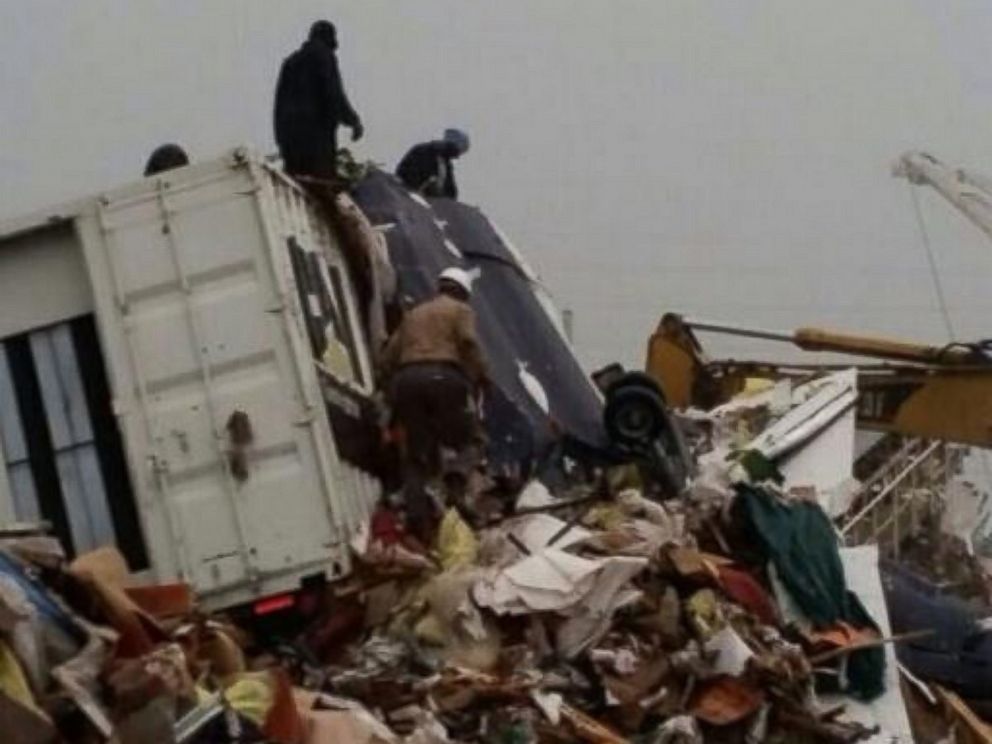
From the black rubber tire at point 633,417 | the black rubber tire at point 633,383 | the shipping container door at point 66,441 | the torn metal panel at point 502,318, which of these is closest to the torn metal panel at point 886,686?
the black rubber tire at point 633,417

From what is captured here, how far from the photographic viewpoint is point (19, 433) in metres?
10.1

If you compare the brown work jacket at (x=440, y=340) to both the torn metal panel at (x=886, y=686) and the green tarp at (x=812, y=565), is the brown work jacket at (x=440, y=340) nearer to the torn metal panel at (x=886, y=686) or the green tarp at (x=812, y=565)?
the green tarp at (x=812, y=565)

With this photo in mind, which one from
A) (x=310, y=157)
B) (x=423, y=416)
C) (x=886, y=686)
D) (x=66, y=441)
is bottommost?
(x=886, y=686)

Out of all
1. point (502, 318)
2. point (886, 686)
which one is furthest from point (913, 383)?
point (886, 686)

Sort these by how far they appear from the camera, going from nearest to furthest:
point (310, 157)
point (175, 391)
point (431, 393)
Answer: point (175, 391) → point (431, 393) → point (310, 157)

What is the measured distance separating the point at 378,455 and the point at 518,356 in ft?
7.79

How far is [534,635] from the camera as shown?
32.6 feet

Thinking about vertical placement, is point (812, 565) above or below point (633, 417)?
below

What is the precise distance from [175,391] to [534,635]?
1.68 metres

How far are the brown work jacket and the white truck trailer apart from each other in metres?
0.72

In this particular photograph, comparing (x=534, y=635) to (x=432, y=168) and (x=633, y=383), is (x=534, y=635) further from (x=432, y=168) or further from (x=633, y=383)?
(x=432, y=168)

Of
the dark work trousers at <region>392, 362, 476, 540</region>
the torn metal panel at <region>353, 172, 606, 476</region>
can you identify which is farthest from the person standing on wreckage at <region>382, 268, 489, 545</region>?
the torn metal panel at <region>353, 172, 606, 476</region>

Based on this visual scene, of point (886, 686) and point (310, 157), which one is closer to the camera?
point (886, 686)

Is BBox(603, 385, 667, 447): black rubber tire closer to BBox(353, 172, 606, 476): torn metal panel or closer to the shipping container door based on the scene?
BBox(353, 172, 606, 476): torn metal panel
